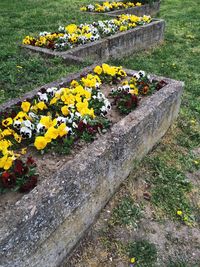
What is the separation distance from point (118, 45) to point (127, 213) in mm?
4702

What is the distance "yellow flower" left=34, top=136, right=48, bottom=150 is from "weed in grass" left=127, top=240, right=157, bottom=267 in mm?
1252

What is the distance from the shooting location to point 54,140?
10.1 feet

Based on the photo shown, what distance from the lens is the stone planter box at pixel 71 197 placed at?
2.16 m

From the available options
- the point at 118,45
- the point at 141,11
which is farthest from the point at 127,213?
the point at 141,11

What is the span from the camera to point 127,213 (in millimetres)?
3301

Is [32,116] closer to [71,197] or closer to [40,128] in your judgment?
[40,128]

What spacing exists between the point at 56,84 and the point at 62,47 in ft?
6.70

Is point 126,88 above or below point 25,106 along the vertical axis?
below

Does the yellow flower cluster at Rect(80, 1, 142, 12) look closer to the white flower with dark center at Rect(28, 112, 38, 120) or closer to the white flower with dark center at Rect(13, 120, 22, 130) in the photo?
the white flower with dark center at Rect(28, 112, 38, 120)

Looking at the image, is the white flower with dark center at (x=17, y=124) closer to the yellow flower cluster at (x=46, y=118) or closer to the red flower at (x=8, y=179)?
the yellow flower cluster at (x=46, y=118)

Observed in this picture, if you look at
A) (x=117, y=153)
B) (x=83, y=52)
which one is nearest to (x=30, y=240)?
(x=117, y=153)

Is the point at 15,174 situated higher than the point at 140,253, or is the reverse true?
the point at 15,174

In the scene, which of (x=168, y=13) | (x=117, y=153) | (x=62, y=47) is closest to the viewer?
(x=117, y=153)

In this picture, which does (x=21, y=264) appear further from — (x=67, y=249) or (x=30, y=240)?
(x=67, y=249)
